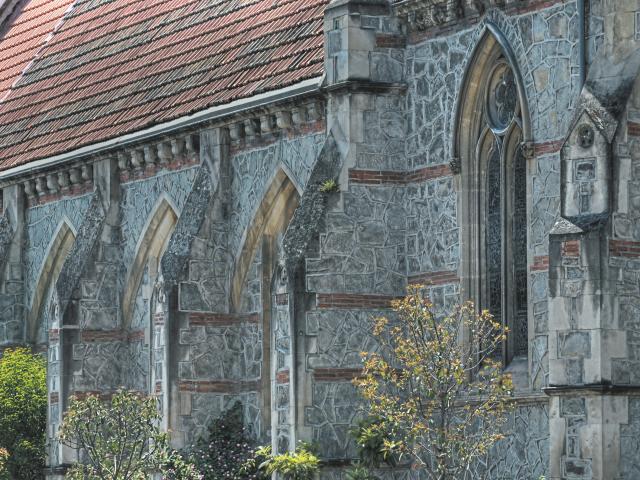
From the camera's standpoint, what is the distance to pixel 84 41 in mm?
39406

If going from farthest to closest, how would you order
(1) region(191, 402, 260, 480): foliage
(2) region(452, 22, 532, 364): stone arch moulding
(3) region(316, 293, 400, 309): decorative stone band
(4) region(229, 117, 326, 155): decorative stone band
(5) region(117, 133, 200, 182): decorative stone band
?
(5) region(117, 133, 200, 182): decorative stone band
(4) region(229, 117, 326, 155): decorative stone band
(1) region(191, 402, 260, 480): foliage
(3) region(316, 293, 400, 309): decorative stone band
(2) region(452, 22, 532, 364): stone arch moulding

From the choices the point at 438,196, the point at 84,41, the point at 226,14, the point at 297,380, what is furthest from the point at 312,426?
the point at 84,41

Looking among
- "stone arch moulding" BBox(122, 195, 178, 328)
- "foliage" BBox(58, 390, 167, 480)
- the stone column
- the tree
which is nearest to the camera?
the tree

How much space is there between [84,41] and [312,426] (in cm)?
1400

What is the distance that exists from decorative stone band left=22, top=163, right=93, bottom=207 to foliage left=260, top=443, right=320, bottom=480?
10024 mm

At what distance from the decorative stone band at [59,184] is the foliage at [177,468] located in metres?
7.44

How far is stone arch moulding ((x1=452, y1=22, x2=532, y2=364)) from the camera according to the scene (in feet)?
86.2

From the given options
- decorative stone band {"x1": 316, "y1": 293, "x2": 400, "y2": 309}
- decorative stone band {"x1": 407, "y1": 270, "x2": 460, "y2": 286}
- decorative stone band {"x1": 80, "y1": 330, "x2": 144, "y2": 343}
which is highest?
decorative stone band {"x1": 407, "y1": 270, "x2": 460, "y2": 286}

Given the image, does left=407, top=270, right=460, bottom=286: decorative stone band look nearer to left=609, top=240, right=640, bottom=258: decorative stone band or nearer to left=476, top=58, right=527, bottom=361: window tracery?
left=476, top=58, right=527, bottom=361: window tracery

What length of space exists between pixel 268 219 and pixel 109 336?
4679 mm

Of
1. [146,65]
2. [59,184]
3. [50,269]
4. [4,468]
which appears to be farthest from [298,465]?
[50,269]

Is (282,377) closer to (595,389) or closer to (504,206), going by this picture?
(504,206)

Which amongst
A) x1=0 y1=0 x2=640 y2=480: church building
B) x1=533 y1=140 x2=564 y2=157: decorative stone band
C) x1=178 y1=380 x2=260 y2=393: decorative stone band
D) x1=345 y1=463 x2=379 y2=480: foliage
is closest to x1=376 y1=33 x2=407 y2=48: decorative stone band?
x1=0 y1=0 x2=640 y2=480: church building

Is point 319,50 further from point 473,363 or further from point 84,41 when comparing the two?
point 84,41
